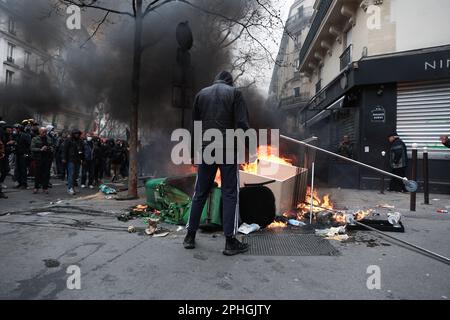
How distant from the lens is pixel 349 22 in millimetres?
12148

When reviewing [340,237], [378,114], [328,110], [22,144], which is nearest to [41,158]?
[22,144]

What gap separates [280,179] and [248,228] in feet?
4.32

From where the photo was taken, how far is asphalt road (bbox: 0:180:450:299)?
226cm

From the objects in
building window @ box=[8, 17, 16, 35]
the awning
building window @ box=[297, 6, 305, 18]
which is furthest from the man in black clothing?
building window @ box=[297, 6, 305, 18]

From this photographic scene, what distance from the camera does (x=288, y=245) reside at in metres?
3.43

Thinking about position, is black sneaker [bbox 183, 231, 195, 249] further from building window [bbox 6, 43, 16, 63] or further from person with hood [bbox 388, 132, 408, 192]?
building window [bbox 6, 43, 16, 63]

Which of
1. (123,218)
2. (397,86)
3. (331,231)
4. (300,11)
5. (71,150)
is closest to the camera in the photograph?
(331,231)

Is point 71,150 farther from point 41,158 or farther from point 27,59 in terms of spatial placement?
point 27,59

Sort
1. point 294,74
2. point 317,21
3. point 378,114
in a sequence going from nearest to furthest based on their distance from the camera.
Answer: point 378,114
point 317,21
point 294,74

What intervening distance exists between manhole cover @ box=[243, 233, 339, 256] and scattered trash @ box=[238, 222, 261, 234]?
4.5 inches

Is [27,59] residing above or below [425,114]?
above

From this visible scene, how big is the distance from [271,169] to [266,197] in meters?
1.18

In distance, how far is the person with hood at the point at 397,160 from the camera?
8602mm
